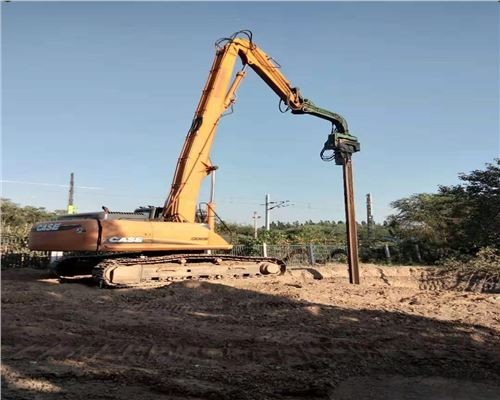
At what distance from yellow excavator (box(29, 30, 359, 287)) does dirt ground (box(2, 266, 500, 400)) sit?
3.12 feet

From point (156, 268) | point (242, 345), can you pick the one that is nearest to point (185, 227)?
point (156, 268)

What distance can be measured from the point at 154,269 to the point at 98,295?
1.97 metres

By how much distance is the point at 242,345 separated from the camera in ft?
20.8

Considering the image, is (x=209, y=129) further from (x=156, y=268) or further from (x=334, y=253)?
(x=334, y=253)

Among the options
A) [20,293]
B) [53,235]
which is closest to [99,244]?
[53,235]

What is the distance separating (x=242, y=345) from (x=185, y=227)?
606cm

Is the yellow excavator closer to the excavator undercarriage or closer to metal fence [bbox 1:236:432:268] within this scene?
the excavator undercarriage

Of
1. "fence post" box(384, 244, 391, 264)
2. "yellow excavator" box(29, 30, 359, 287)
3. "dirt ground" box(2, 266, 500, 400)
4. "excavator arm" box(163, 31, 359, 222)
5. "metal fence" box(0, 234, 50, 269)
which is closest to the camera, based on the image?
"dirt ground" box(2, 266, 500, 400)

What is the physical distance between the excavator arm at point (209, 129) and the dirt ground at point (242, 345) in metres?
2.62

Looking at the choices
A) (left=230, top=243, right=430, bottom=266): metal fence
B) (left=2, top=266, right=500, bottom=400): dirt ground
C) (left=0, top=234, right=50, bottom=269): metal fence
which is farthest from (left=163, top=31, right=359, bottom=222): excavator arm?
(left=230, top=243, right=430, bottom=266): metal fence

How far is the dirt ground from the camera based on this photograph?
4.74 m

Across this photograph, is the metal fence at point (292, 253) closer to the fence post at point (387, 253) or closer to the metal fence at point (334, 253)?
the metal fence at point (334, 253)

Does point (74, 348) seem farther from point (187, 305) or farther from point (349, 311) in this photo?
point (349, 311)

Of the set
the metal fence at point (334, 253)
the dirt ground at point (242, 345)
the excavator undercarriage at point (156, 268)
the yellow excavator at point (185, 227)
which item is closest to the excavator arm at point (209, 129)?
the yellow excavator at point (185, 227)
